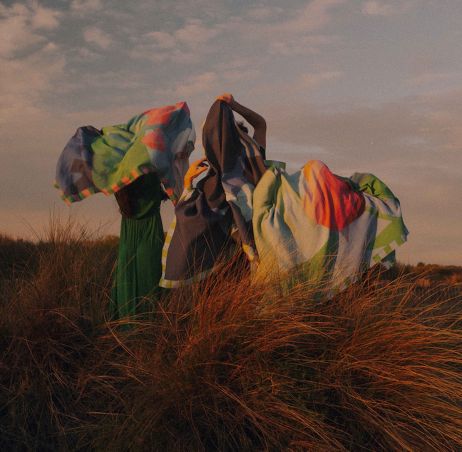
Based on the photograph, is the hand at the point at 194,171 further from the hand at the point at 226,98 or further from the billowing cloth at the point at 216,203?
the hand at the point at 226,98

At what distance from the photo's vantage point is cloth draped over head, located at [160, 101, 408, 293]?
129 inches

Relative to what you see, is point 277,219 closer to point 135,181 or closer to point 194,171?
point 194,171

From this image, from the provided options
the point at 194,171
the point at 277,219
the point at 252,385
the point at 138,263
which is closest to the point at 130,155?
the point at 194,171

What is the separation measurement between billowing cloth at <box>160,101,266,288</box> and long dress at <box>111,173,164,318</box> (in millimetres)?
628

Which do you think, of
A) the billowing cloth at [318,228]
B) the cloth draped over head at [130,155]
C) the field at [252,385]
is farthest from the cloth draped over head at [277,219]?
the cloth draped over head at [130,155]

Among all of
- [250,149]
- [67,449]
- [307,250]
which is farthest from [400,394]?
[67,449]

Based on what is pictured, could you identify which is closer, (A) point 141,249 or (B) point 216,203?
(B) point 216,203

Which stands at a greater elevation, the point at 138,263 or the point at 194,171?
the point at 194,171

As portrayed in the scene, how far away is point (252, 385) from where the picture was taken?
9.97 ft

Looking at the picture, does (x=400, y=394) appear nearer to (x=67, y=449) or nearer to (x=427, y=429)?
(x=427, y=429)

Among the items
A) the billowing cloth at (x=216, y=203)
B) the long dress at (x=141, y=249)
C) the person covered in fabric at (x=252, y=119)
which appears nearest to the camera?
the billowing cloth at (x=216, y=203)

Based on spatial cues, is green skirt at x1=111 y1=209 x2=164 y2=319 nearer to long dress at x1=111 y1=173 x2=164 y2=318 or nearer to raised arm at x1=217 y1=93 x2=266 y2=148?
long dress at x1=111 y1=173 x2=164 y2=318

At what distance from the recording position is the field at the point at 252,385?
300 cm

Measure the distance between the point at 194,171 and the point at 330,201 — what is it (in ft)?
2.79
